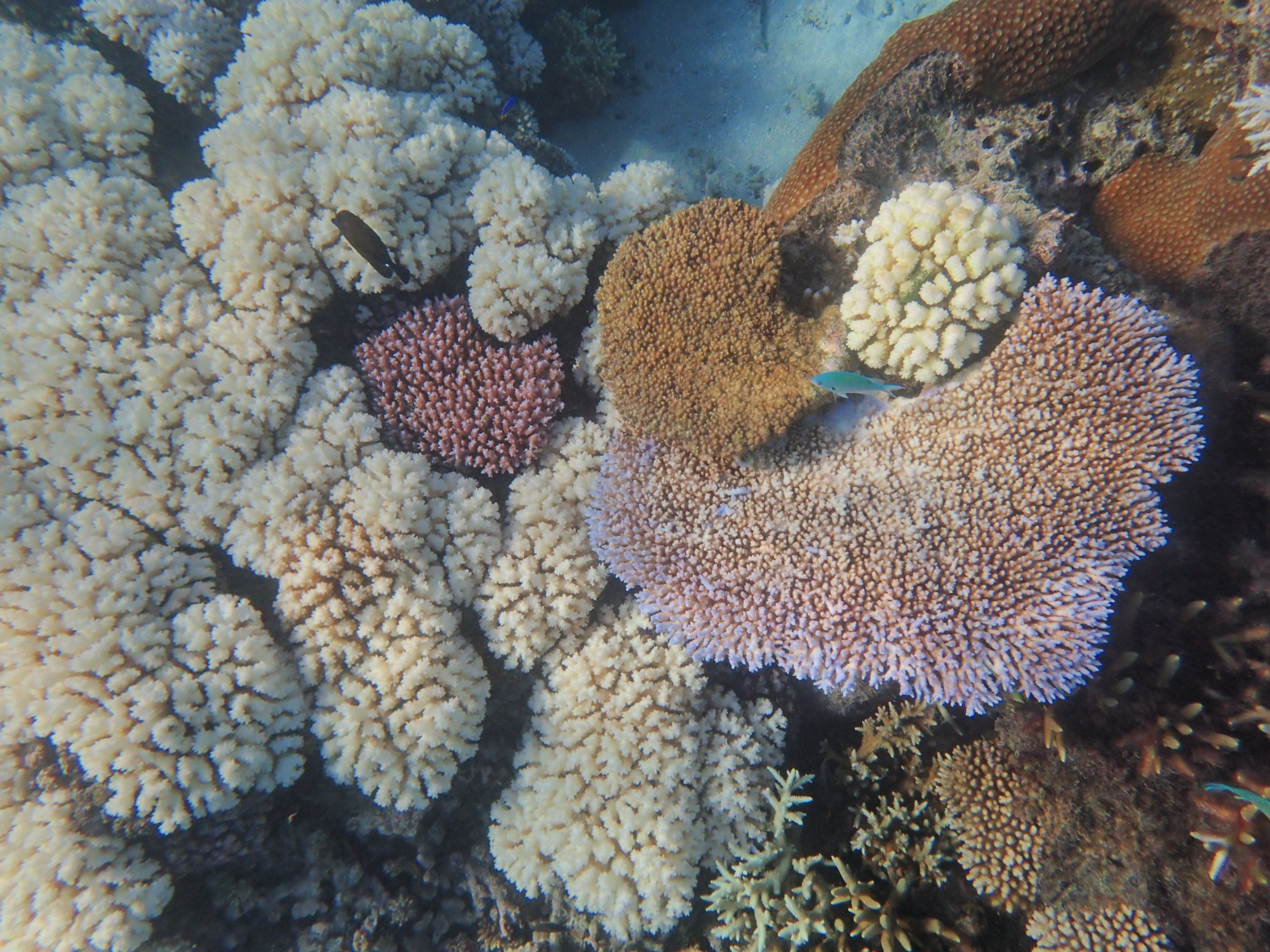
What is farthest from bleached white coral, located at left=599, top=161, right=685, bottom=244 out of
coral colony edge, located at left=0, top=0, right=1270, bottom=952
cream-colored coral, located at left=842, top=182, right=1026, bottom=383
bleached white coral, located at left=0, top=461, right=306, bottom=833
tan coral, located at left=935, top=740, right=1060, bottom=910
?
tan coral, located at left=935, top=740, right=1060, bottom=910

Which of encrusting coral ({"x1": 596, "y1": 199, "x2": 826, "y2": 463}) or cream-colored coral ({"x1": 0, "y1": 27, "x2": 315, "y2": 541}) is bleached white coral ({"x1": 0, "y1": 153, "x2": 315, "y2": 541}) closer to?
cream-colored coral ({"x1": 0, "y1": 27, "x2": 315, "y2": 541})

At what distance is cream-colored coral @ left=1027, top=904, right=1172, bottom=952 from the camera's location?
120 inches

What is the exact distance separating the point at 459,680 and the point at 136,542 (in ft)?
6.51

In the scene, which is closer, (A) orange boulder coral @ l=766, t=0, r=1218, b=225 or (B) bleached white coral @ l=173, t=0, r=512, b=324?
(A) orange boulder coral @ l=766, t=0, r=1218, b=225

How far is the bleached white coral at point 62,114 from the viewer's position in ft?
13.0

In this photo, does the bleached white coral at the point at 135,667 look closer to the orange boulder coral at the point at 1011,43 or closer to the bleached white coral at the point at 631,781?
the bleached white coral at the point at 631,781

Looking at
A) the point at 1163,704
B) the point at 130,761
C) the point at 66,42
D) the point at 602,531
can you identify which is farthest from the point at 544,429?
the point at 66,42

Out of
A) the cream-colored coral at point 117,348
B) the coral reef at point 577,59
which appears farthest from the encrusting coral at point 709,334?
the coral reef at point 577,59

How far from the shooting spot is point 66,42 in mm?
4402

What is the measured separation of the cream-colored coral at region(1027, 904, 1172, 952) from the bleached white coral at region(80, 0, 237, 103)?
24.8 ft

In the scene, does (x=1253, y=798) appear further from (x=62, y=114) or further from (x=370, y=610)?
(x=62, y=114)

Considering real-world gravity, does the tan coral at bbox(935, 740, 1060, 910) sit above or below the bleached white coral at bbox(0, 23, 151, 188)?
below

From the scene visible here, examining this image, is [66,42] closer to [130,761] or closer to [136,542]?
[136,542]

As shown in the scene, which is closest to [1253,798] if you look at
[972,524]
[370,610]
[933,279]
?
[972,524]
